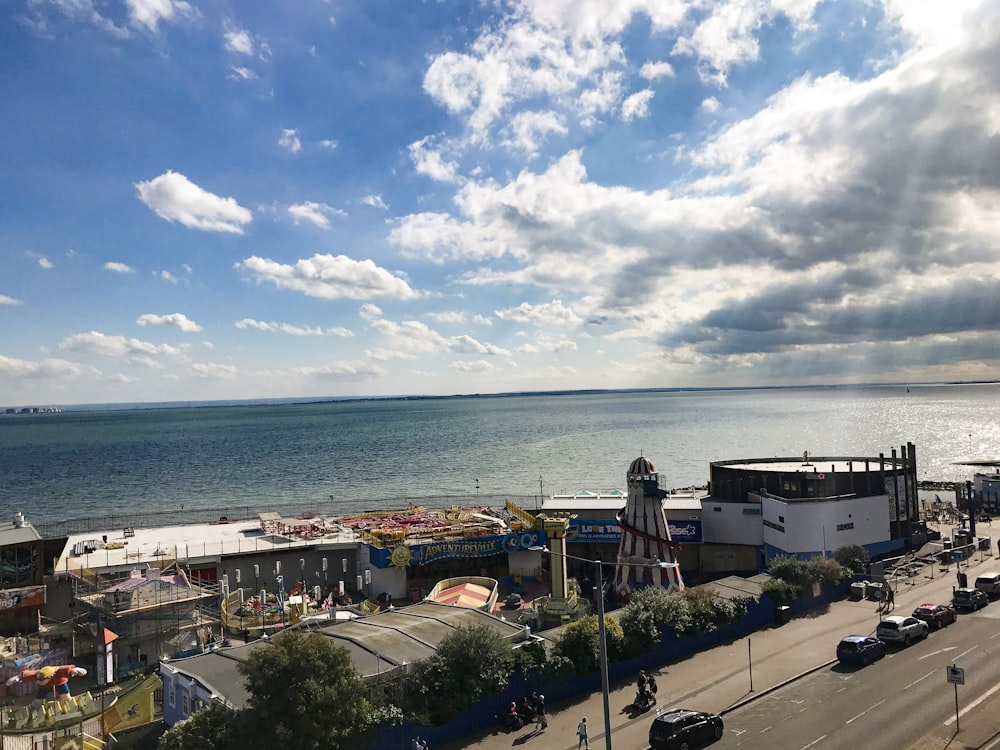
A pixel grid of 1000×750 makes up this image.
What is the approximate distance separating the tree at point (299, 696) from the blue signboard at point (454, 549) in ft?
70.7

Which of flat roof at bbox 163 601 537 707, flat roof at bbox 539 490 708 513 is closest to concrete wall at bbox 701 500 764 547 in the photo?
flat roof at bbox 539 490 708 513

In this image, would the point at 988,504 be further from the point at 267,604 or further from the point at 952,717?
the point at 267,604

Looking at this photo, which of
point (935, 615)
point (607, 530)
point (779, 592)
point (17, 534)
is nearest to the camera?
point (935, 615)

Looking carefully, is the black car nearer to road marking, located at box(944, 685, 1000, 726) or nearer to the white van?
road marking, located at box(944, 685, 1000, 726)

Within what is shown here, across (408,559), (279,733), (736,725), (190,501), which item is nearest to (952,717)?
(736,725)

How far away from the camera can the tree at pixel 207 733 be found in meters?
19.8

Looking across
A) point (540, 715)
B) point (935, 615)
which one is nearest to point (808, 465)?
point (935, 615)

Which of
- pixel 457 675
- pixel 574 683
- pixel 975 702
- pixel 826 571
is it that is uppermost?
pixel 457 675

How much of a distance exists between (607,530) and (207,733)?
3477 centimetres

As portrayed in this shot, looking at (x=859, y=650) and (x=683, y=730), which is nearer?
(x=683, y=730)

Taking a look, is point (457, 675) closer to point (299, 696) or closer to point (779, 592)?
point (299, 696)

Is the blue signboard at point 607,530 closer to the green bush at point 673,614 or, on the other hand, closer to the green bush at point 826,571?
the green bush at point 826,571

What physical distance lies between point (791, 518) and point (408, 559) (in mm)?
26124

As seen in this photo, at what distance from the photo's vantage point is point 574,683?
27.8 meters
